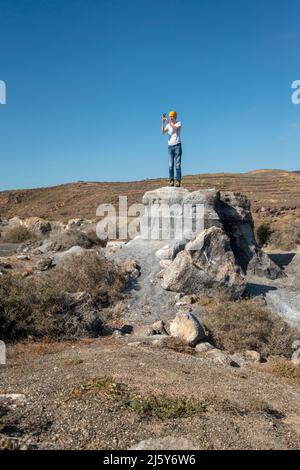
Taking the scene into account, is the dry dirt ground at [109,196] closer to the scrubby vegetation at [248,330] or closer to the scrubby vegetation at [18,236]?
the scrubby vegetation at [18,236]

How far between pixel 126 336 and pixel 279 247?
11.7 meters

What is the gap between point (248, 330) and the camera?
7.70 metres

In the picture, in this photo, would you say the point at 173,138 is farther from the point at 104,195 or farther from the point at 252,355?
the point at 104,195

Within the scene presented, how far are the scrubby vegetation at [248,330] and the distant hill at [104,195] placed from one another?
25455 mm

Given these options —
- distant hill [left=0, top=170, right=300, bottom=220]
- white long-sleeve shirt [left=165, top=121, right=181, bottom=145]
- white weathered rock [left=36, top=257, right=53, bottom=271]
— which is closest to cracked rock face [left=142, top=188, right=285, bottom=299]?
white long-sleeve shirt [left=165, top=121, right=181, bottom=145]

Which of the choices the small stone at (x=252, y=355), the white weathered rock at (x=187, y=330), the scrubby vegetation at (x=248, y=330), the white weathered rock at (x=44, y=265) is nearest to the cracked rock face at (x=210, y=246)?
the scrubby vegetation at (x=248, y=330)

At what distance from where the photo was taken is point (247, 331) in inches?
303

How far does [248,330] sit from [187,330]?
1.12 meters

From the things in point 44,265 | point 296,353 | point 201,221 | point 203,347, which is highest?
point 201,221

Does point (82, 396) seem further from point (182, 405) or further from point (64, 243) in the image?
point (64, 243)

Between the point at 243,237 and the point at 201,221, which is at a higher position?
the point at 201,221

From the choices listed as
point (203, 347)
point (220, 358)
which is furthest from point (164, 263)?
point (220, 358)
